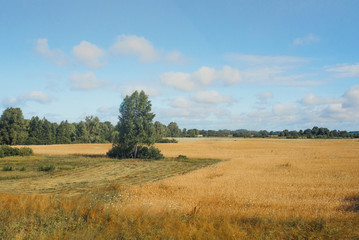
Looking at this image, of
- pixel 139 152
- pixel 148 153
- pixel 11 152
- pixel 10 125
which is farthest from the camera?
pixel 10 125

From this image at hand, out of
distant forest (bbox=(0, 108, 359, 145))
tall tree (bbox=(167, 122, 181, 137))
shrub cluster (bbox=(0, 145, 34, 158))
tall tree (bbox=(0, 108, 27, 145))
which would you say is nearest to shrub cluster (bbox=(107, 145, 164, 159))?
shrub cluster (bbox=(0, 145, 34, 158))

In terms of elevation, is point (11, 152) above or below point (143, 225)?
above

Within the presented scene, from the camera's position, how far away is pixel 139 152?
4744cm

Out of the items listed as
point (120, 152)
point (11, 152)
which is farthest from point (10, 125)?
point (120, 152)

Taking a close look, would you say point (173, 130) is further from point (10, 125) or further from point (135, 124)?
point (135, 124)

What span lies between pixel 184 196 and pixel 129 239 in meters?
7.75

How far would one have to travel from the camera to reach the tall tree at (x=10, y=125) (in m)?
92.7

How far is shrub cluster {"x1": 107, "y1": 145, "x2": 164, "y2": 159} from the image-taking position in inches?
1839

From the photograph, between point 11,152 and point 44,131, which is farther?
point 44,131

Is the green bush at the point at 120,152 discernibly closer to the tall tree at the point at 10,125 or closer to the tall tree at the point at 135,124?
the tall tree at the point at 135,124

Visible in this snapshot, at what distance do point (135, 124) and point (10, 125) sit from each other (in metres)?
69.8

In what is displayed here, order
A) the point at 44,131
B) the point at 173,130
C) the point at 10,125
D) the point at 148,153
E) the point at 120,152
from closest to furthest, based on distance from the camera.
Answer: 1. the point at 148,153
2. the point at 120,152
3. the point at 10,125
4. the point at 44,131
5. the point at 173,130

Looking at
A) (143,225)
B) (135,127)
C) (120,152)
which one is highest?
(135,127)

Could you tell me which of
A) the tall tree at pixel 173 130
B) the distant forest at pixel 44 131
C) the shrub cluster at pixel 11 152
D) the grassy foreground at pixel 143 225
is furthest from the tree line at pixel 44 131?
the grassy foreground at pixel 143 225
